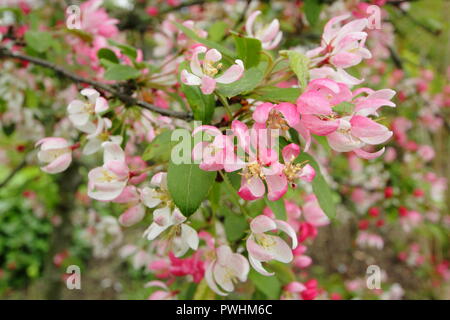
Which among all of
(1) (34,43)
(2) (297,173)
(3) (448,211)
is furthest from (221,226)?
(3) (448,211)

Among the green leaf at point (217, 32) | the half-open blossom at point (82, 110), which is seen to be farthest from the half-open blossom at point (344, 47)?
the green leaf at point (217, 32)

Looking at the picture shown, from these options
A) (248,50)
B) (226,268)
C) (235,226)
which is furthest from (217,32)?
(226,268)

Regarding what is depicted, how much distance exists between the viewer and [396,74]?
2.41 m

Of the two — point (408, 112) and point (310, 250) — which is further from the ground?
point (408, 112)

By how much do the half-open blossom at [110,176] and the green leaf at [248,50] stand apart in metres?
0.27

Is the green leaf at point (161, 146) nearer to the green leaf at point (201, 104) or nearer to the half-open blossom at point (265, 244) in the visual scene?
the green leaf at point (201, 104)

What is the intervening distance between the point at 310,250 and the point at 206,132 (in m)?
4.18

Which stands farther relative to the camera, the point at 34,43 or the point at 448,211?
the point at 448,211

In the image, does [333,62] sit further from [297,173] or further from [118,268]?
[118,268]

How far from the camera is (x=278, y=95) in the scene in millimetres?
609

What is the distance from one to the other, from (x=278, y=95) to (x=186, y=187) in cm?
21

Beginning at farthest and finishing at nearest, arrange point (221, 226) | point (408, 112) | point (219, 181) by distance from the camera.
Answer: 1. point (408, 112)
2. point (221, 226)
3. point (219, 181)

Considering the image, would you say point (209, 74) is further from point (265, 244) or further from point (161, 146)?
point (265, 244)

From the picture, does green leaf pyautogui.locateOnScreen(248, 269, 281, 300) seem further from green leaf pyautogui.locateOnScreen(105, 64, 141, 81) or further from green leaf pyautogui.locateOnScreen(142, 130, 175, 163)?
green leaf pyautogui.locateOnScreen(105, 64, 141, 81)
